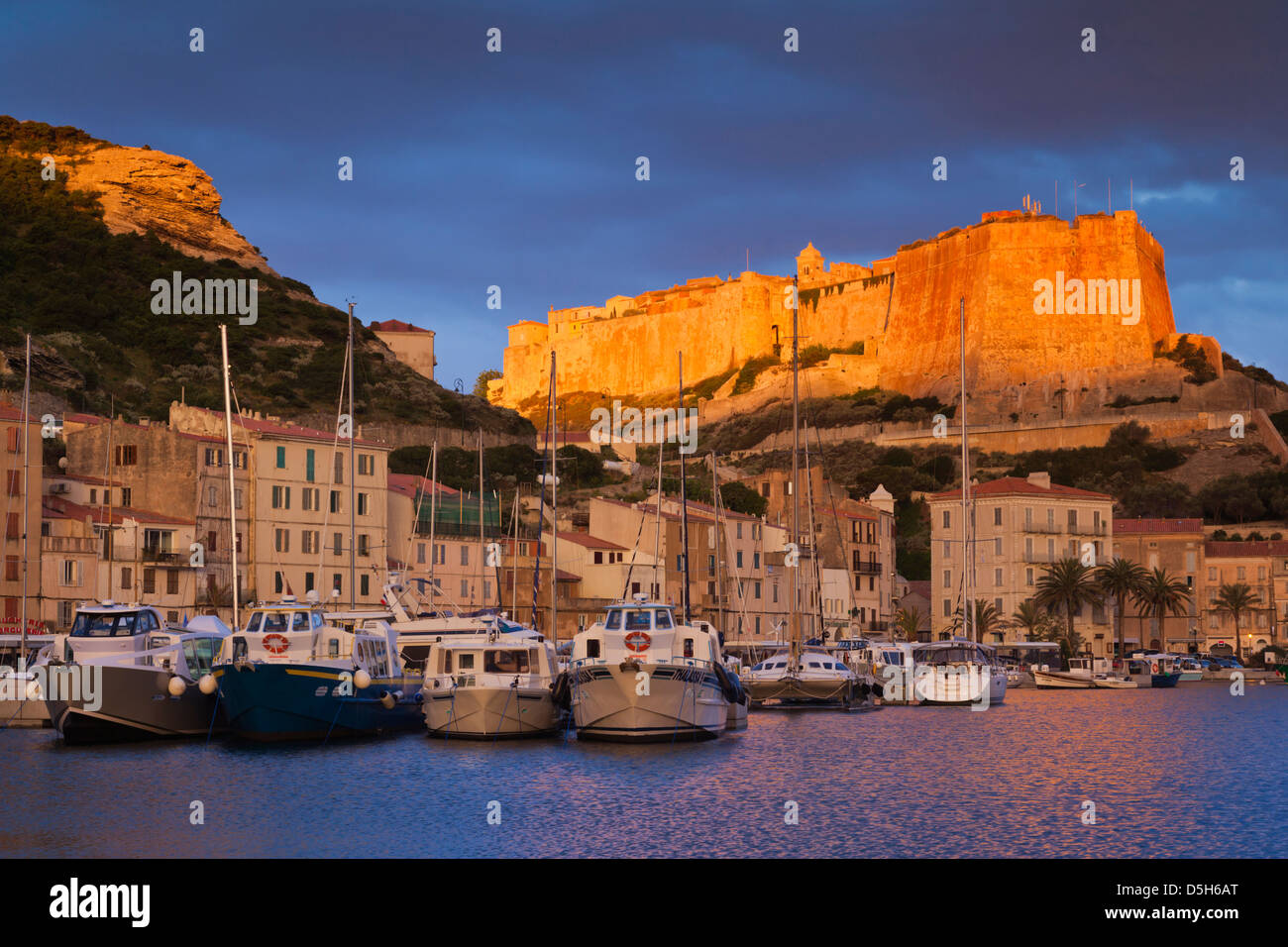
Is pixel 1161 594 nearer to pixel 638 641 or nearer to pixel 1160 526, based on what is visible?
pixel 1160 526

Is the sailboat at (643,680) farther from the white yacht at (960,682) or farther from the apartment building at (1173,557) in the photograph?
the apartment building at (1173,557)

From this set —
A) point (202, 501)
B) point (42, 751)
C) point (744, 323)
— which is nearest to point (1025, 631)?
point (202, 501)

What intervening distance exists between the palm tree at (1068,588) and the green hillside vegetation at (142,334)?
46887 mm

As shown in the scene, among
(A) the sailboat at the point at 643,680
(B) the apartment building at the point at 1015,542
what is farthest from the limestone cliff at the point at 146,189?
(A) the sailboat at the point at 643,680

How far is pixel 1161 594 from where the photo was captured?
8838 cm

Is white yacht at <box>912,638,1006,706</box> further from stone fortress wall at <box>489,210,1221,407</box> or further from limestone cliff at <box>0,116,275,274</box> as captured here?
limestone cliff at <box>0,116,275,274</box>

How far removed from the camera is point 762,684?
50.4 metres

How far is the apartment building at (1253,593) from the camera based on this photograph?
99.1 metres

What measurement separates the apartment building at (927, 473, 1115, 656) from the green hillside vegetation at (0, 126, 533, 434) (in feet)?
132
